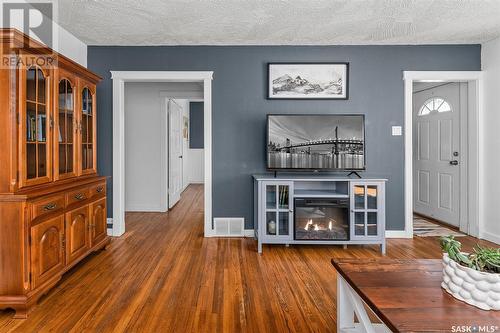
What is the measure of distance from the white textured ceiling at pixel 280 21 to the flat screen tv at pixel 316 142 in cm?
97

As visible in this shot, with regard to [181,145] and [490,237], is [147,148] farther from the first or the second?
[490,237]

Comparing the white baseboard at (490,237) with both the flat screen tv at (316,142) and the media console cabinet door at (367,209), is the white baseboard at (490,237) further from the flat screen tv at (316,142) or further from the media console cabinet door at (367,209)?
Result: the flat screen tv at (316,142)

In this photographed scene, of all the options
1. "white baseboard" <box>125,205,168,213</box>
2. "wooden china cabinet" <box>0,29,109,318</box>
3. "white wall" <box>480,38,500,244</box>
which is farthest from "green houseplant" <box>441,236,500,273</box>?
"white baseboard" <box>125,205,168,213</box>

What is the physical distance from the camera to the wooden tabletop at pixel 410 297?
995mm

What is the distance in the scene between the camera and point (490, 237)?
145 inches

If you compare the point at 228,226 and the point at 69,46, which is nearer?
the point at 69,46

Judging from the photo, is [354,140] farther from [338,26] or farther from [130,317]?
[130,317]

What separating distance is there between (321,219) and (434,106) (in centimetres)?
283

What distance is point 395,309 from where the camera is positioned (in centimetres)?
109

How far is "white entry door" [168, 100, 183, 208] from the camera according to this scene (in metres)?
5.55

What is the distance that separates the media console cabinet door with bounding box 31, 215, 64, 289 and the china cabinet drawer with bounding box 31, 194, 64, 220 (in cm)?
7

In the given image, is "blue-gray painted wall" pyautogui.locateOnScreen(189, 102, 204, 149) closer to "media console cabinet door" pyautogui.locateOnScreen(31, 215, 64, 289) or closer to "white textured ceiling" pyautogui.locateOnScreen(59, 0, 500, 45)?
"white textured ceiling" pyautogui.locateOnScreen(59, 0, 500, 45)

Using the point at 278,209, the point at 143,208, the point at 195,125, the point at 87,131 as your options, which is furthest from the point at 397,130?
the point at 195,125

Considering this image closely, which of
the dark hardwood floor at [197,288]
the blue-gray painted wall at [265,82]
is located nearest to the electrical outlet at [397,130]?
the blue-gray painted wall at [265,82]
